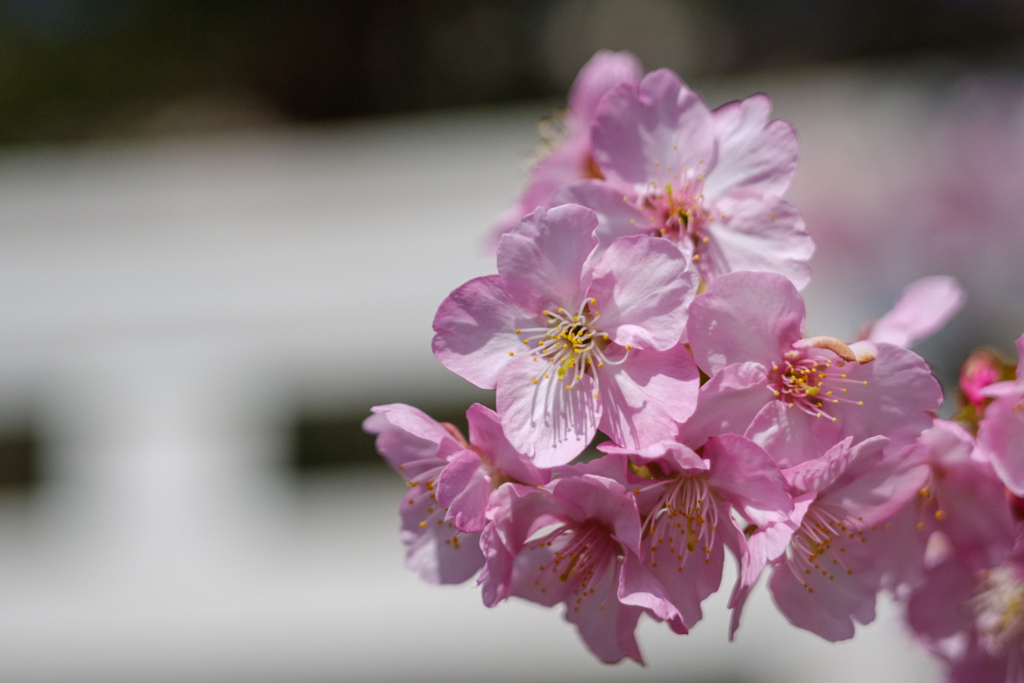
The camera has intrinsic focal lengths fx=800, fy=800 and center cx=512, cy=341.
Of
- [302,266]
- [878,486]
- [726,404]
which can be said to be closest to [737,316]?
[726,404]

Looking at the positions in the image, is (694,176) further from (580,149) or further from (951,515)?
(951,515)

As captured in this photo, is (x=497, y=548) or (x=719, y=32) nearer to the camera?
(x=497, y=548)

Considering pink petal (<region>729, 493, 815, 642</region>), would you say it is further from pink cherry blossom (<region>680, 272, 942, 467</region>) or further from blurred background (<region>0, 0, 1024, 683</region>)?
blurred background (<region>0, 0, 1024, 683</region>)

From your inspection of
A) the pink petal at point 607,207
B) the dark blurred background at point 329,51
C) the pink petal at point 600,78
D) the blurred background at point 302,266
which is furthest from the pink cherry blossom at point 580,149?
the dark blurred background at point 329,51

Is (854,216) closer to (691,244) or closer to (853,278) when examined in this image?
(853,278)

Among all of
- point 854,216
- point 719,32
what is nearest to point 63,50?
point 719,32

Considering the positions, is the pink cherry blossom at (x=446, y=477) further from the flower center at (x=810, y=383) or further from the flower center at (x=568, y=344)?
the flower center at (x=810, y=383)

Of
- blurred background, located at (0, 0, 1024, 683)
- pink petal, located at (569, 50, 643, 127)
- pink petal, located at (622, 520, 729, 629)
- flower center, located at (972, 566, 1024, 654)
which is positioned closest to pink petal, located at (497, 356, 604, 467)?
pink petal, located at (622, 520, 729, 629)

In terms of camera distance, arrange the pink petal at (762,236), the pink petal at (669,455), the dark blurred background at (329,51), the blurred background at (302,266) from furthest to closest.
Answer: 1. the dark blurred background at (329,51)
2. the blurred background at (302,266)
3. the pink petal at (762,236)
4. the pink petal at (669,455)
